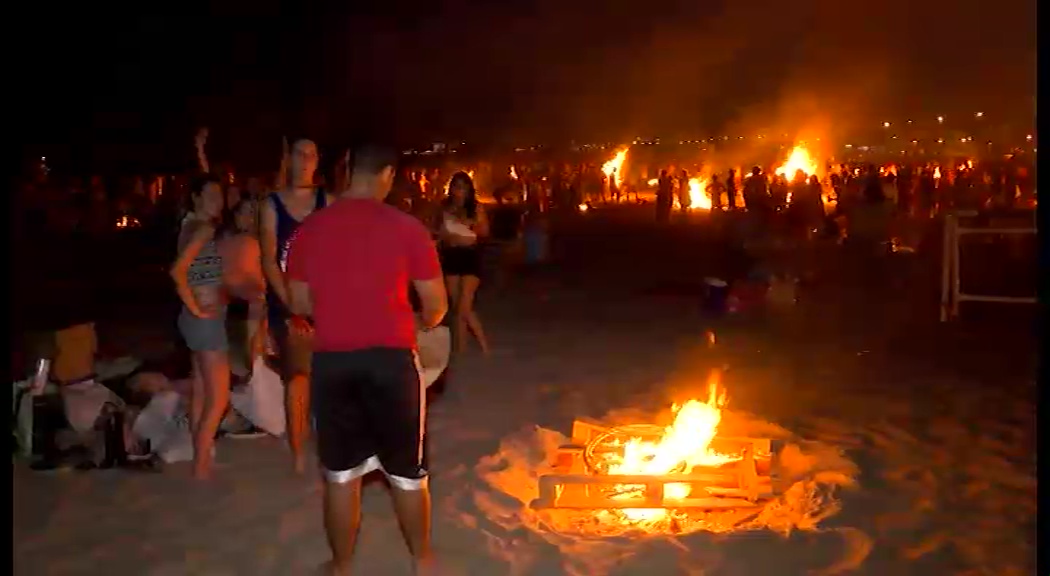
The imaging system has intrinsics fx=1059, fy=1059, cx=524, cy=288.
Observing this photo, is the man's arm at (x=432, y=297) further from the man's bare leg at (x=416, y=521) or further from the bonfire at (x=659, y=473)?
the bonfire at (x=659, y=473)

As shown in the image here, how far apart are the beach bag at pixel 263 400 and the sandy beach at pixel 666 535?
0.58 feet

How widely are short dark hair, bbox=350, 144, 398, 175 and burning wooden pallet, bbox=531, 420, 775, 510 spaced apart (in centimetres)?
197

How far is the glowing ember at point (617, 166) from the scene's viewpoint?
4703cm

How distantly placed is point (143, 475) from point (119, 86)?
18964 millimetres

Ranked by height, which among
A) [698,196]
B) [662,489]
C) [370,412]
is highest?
[698,196]

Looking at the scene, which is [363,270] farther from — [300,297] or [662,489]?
[662,489]

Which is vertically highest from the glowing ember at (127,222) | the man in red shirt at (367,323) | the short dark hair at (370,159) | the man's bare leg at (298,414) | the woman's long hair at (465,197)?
the glowing ember at (127,222)

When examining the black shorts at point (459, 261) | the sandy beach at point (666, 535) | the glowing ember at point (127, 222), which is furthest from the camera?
the glowing ember at point (127, 222)

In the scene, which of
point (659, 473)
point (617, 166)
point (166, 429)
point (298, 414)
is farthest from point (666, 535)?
point (617, 166)

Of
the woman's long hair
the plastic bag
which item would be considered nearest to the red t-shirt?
the plastic bag

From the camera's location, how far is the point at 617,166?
48469 mm

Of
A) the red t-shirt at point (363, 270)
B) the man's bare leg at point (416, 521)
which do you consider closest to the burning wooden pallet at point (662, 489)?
the man's bare leg at point (416, 521)

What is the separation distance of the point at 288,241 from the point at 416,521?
163cm

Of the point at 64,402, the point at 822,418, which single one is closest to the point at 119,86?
the point at 64,402
